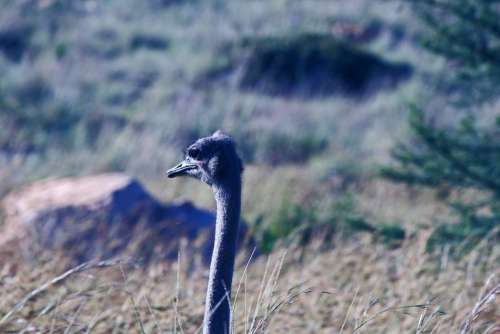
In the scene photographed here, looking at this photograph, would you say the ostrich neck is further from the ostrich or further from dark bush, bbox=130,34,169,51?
dark bush, bbox=130,34,169,51

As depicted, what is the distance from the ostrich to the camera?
3350 millimetres

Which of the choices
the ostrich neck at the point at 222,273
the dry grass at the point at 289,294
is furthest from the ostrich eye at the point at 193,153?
the dry grass at the point at 289,294

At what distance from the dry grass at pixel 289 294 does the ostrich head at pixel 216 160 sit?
49cm

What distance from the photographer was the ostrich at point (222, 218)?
335 centimetres

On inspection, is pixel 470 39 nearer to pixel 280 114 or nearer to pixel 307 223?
pixel 307 223

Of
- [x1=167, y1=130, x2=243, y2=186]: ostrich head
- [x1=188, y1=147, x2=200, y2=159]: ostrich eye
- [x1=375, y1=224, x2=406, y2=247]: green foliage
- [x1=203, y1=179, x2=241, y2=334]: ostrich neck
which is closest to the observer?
[x1=203, y1=179, x2=241, y2=334]: ostrich neck

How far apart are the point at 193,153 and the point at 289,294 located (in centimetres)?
90

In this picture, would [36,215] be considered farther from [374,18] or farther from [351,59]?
[374,18]

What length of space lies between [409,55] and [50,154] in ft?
38.9

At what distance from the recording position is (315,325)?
4934 mm

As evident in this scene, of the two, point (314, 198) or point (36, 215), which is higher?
point (36, 215)

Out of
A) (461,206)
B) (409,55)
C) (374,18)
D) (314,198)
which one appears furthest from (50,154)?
(374,18)

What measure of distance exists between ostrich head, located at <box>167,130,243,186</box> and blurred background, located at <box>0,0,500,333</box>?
63.8 inches

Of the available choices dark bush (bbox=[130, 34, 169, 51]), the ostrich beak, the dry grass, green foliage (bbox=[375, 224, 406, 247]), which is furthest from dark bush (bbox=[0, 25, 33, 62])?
the ostrich beak
